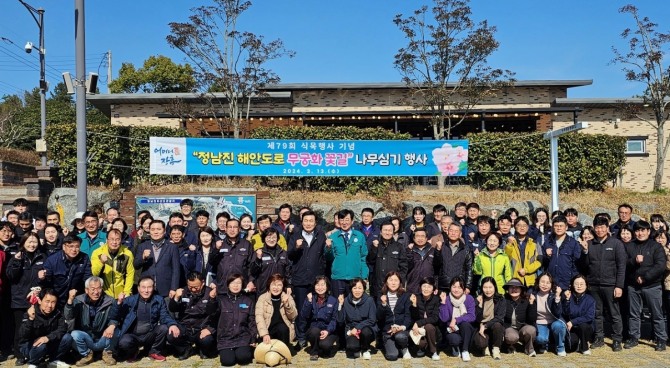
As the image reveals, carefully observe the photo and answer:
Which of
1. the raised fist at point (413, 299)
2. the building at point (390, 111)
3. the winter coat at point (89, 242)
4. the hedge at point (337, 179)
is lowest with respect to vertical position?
the raised fist at point (413, 299)

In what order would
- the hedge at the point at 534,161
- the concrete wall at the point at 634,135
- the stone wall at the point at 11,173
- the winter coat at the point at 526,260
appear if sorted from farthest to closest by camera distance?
the concrete wall at the point at 634,135
the stone wall at the point at 11,173
the hedge at the point at 534,161
the winter coat at the point at 526,260

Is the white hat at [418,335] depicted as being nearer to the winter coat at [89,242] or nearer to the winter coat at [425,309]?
the winter coat at [425,309]

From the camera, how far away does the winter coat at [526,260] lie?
23.9 ft

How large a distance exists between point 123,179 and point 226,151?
299 centimetres

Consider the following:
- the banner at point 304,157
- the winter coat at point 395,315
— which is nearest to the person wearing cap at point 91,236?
the banner at point 304,157

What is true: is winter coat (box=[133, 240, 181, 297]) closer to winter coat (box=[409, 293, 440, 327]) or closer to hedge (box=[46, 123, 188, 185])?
winter coat (box=[409, 293, 440, 327])

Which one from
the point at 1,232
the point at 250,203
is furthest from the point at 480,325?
the point at 1,232

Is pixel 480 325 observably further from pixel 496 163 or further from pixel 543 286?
pixel 496 163

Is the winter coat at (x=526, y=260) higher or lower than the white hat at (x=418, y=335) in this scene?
higher

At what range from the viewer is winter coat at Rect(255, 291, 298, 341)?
6.62m

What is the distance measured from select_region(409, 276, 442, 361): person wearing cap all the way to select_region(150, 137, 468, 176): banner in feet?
16.6

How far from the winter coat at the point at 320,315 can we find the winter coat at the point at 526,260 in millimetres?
2496

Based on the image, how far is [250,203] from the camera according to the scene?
10531mm

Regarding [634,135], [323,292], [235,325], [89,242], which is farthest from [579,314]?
[634,135]
